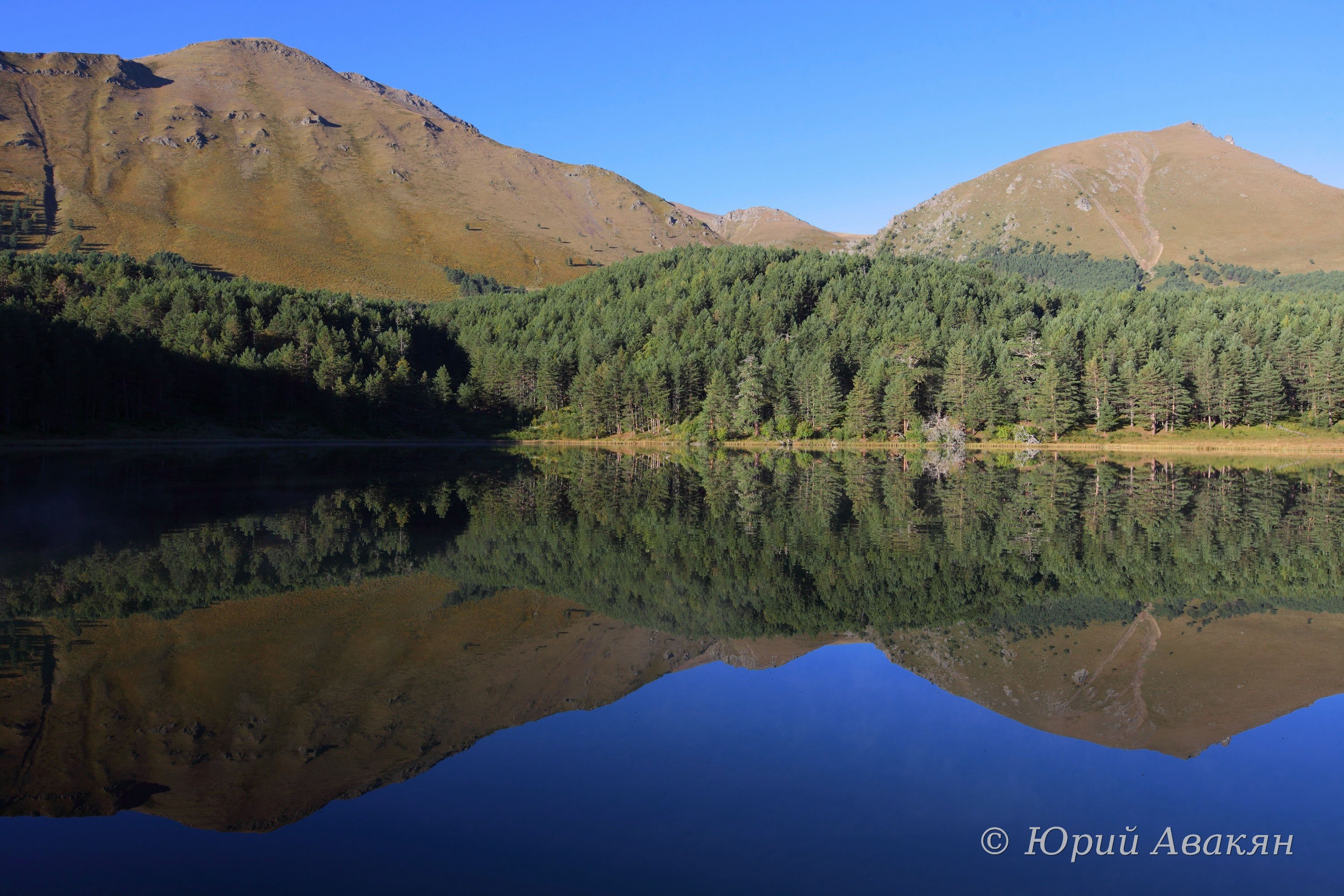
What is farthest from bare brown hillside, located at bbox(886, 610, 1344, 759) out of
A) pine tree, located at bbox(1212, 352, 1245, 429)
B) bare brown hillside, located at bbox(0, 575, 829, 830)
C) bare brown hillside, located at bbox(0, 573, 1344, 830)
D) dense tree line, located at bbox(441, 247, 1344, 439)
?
pine tree, located at bbox(1212, 352, 1245, 429)

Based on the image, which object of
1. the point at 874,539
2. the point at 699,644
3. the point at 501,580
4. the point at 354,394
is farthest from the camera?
the point at 354,394

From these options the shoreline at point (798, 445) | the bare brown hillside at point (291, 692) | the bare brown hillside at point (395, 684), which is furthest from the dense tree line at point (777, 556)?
the shoreline at point (798, 445)

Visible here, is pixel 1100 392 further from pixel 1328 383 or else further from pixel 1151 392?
pixel 1328 383

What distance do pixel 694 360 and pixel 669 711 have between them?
108864mm

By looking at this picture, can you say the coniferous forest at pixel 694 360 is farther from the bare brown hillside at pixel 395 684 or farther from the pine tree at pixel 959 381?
the bare brown hillside at pixel 395 684

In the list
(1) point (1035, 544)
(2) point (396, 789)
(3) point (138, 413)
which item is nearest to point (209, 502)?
(2) point (396, 789)

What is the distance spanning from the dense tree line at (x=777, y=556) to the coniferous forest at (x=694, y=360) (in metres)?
63.7

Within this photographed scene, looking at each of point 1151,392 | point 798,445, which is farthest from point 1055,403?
point 798,445

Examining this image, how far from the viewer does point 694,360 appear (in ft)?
394

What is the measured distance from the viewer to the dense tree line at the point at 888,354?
101 m

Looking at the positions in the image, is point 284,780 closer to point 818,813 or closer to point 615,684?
point 615,684

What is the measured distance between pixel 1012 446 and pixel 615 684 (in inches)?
3739

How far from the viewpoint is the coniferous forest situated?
98.8m

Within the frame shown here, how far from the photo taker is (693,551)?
81.0 ft
